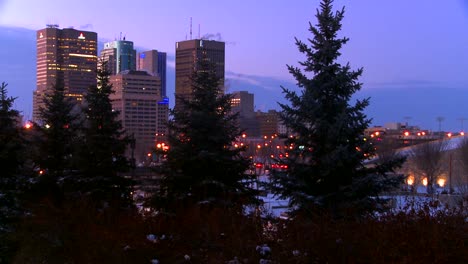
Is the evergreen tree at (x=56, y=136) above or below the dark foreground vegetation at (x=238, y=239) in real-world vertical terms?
above

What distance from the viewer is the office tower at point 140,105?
9375cm

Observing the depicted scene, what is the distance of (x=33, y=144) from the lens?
22000 mm

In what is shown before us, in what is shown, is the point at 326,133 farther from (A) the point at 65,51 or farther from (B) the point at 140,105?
(A) the point at 65,51

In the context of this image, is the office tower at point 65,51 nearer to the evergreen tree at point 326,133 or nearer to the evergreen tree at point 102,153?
the evergreen tree at point 102,153

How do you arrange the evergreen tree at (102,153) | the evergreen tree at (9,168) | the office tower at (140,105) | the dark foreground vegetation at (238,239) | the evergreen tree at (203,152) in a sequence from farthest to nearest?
the office tower at (140,105) → the evergreen tree at (102,153) → the evergreen tree at (203,152) → the evergreen tree at (9,168) → the dark foreground vegetation at (238,239)

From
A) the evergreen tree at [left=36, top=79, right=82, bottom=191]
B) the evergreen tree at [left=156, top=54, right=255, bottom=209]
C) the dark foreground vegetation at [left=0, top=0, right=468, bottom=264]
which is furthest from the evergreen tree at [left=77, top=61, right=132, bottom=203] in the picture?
the evergreen tree at [left=156, top=54, right=255, bottom=209]

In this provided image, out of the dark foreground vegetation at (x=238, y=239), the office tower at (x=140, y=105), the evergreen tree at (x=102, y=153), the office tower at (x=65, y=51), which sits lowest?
the dark foreground vegetation at (x=238, y=239)

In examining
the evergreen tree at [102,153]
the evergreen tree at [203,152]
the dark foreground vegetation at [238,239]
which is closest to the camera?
the dark foreground vegetation at [238,239]

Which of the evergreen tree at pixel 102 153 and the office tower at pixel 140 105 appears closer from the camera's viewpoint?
the evergreen tree at pixel 102 153

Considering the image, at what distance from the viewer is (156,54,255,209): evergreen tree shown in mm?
17469

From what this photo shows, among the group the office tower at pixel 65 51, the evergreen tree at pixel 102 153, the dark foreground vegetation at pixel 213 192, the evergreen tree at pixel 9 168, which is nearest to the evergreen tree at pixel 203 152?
the dark foreground vegetation at pixel 213 192

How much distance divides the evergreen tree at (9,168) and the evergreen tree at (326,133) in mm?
6600

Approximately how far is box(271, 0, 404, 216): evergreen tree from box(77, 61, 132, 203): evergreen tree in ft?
21.7

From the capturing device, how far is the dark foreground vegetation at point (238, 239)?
26.6ft
